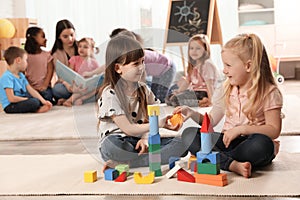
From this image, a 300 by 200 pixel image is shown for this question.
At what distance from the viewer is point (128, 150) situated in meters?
1.56

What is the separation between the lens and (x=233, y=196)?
4.05 feet

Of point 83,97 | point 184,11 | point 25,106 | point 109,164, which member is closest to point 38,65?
point 25,106

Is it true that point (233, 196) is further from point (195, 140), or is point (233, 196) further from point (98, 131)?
point (98, 131)

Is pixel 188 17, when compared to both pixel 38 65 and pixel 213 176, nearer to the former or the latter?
pixel 38 65

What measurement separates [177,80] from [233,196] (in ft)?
1.62

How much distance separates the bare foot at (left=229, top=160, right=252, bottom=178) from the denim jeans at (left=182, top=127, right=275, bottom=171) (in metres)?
0.02

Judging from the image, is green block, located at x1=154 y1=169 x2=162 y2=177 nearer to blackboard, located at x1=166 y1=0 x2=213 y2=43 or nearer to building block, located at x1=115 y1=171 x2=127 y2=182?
building block, located at x1=115 y1=171 x2=127 y2=182

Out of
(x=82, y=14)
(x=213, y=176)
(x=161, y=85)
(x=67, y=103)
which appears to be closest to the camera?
(x=213, y=176)

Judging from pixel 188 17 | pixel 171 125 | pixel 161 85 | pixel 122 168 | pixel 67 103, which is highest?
pixel 188 17

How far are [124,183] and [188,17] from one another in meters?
3.32

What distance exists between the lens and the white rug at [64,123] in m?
1.63

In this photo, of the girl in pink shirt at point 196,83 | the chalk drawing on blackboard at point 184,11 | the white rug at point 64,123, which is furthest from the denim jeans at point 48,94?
the chalk drawing on blackboard at point 184,11

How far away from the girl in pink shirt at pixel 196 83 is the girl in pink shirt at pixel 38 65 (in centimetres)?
112

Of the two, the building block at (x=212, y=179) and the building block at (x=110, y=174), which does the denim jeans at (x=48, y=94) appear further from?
the building block at (x=212, y=179)
